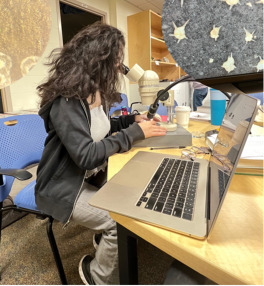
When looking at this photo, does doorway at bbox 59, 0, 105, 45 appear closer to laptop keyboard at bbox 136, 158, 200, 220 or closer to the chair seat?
the chair seat

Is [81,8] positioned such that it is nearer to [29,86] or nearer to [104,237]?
[29,86]

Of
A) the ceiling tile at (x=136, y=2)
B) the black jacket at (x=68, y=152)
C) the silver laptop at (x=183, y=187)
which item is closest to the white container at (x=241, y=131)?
the silver laptop at (x=183, y=187)

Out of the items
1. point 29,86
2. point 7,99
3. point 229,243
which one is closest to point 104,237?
point 229,243

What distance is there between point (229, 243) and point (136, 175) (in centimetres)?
29

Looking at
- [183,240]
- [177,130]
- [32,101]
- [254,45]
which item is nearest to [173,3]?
[254,45]

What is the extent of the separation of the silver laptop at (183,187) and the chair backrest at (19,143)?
0.72 metres

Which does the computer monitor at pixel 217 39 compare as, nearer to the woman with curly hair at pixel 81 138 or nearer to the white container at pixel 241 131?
the white container at pixel 241 131

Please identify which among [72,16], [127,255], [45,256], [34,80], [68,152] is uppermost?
[72,16]

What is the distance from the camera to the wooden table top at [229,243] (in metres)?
0.28

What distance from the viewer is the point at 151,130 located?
0.84 metres

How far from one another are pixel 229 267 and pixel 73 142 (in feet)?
1.87

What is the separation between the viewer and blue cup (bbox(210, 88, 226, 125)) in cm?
117

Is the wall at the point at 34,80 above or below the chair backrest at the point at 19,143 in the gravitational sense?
above

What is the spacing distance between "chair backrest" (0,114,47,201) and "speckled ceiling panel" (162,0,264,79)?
3.32 ft
